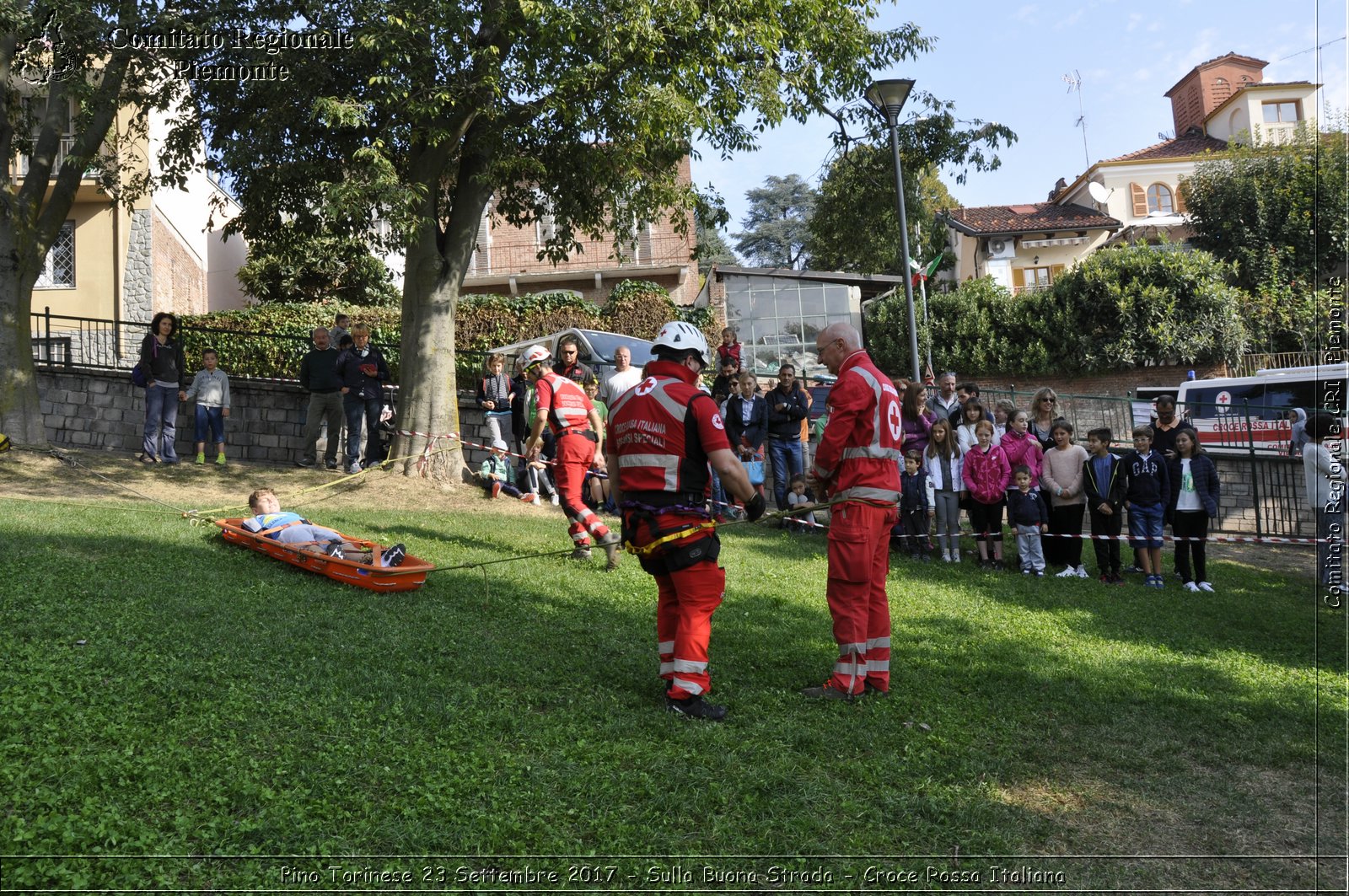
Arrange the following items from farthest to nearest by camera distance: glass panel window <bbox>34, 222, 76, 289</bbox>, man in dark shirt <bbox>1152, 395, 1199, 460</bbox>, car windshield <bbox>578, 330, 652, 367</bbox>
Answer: glass panel window <bbox>34, 222, 76, 289</bbox> → car windshield <bbox>578, 330, 652, 367</bbox> → man in dark shirt <bbox>1152, 395, 1199, 460</bbox>

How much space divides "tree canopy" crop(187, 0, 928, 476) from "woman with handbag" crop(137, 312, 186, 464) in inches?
86.3

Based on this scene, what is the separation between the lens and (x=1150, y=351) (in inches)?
1406

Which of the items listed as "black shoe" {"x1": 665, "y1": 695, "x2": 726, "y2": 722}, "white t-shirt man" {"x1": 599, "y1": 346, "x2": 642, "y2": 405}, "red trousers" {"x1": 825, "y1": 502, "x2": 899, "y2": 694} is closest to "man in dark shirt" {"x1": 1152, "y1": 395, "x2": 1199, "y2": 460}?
"white t-shirt man" {"x1": 599, "y1": 346, "x2": 642, "y2": 405}

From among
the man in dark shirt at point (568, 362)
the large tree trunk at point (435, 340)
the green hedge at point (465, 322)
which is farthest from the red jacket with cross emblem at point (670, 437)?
the green hedge at point (465, 322)

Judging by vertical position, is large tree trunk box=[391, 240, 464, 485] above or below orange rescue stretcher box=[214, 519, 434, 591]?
above

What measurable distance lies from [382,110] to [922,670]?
433 inches

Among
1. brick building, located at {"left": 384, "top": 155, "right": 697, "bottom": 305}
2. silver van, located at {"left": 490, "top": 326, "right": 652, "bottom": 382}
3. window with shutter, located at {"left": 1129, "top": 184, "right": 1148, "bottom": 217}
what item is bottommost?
silver van, located at {"left": 490, "top": 326, "right": 652, "bottom": 382}

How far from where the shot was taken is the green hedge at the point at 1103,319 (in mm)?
35188

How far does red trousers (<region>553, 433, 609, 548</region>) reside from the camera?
10.5 metres

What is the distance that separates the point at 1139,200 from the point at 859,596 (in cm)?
4986

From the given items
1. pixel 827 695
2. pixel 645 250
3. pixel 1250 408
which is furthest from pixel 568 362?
pixel 645 250

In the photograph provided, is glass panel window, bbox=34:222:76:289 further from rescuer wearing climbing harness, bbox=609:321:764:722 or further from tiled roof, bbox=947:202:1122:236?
tiled roof, bbox=947:202:1122:236

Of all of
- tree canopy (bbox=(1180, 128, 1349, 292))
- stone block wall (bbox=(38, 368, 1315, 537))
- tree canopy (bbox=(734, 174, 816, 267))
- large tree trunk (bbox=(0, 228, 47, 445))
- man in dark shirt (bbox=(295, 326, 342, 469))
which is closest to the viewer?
large tree trunk (bbox=(0, 228, 47, 445))

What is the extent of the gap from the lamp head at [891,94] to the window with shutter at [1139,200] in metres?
40.0
